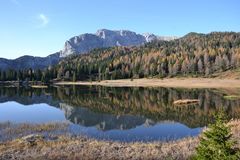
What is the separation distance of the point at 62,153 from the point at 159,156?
8826 mm

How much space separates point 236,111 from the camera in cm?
6738

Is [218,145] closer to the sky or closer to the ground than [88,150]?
closer to the sky

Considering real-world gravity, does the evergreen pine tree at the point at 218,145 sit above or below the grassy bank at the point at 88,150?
above

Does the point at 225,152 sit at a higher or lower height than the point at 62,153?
higher

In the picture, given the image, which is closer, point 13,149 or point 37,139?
point 13,149

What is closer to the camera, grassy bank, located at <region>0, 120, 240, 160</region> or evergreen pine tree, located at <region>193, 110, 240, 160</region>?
evergreen pine tree, located at <region>193, 110, 240, 160</region>

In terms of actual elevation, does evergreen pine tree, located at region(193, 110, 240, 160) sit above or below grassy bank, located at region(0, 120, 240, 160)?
above

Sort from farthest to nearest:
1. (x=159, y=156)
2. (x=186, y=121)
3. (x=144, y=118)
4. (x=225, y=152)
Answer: (x=144, y=118) < (x=186, y=121) < (x=159, y=156) < (x=225, y=152)

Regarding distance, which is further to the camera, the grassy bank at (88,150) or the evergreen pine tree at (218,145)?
the grassy bank at (88,150)

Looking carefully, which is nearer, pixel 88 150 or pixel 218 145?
pixel 218 145

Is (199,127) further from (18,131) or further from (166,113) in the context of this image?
(18,131)

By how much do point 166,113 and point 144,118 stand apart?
770 cm

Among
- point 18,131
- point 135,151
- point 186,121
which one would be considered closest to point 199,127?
point 186,121

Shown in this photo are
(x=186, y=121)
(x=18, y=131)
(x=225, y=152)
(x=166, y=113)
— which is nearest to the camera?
(x=225, y=152)
